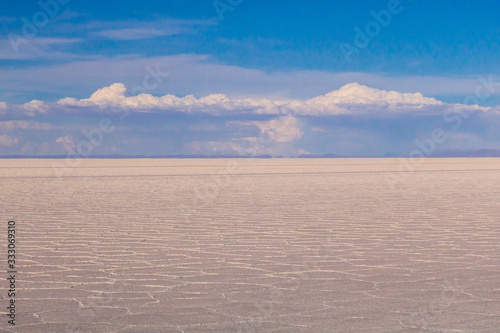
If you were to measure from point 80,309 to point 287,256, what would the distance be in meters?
2.35

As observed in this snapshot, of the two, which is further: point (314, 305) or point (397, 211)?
point (397, 211)

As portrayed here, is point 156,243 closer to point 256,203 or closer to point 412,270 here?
point 412,270

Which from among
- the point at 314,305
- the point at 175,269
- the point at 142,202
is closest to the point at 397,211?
the point at 142,202

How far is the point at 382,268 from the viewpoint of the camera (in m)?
5.13

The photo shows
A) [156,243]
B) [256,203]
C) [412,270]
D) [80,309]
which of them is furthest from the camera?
[256,203]

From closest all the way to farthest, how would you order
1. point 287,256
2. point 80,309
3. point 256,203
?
point 80,309 < point 287,256 < point 256,203

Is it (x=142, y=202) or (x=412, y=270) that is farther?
(x=142, y=202)

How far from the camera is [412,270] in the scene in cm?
502

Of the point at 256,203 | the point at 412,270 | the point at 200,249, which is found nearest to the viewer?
the point at 412,270

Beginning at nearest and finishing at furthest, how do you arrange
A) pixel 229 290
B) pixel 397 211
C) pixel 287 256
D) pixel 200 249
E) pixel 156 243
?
pixel 229 290 → pixel 287 256 → pixel 200 249 → pixel 156 243 → pixel 397 211

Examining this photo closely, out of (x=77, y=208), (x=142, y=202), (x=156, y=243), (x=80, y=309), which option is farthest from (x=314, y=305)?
(x=142, y=202)

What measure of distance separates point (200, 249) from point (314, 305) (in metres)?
2.44

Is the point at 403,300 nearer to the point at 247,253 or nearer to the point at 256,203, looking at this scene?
the point at 247,253

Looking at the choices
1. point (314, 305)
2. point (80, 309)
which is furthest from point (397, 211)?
point (80, 309)
